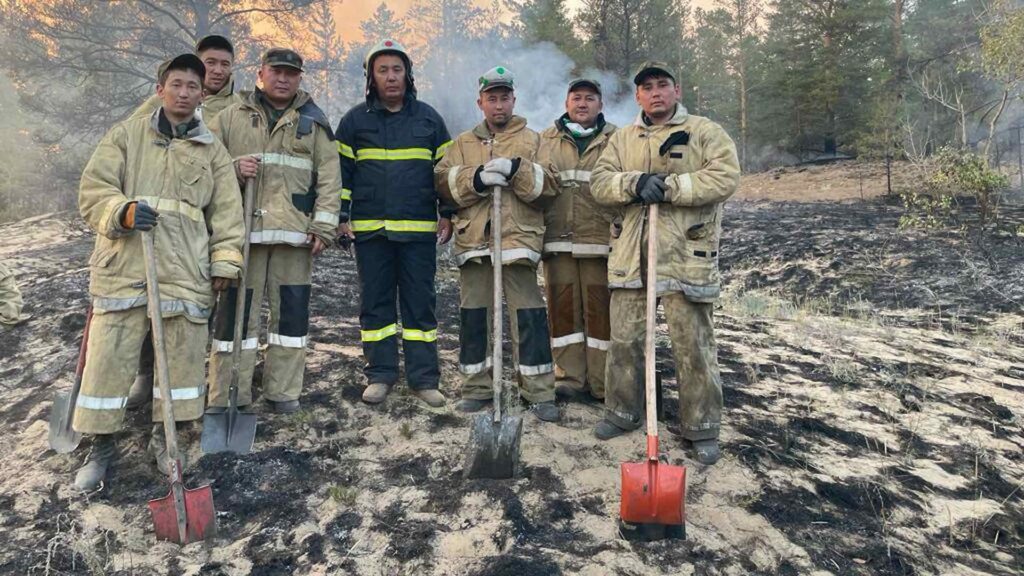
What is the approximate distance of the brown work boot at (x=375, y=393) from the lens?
4188mm

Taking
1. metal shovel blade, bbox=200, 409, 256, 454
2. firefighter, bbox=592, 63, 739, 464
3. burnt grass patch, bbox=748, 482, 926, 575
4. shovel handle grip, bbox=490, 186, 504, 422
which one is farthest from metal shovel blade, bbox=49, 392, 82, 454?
burnt grass patch, bbox=748, 482, 926, 575

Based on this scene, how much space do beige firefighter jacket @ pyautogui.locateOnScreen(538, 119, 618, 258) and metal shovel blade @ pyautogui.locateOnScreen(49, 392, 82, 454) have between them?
3127mm

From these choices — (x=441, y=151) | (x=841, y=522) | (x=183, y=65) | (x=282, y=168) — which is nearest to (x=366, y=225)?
(x=282, y=168)

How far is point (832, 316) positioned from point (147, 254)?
7.05 metres

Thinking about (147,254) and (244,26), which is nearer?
(147,254)

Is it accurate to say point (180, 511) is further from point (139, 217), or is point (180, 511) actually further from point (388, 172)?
point (388, 172)

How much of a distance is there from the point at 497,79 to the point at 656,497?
2780 millimetres

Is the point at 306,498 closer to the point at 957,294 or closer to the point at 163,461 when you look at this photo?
the point at 163,461

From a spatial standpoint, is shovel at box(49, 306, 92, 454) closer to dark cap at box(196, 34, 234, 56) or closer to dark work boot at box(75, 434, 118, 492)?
dark work boot at box(75, 434, 118, 492)

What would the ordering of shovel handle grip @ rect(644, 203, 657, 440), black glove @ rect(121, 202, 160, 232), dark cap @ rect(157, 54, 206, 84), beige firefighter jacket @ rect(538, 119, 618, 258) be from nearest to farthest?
black glove @ rect(121, 202, 160, 232) < shovel handle grip @ rect(644, 203, 657, 440) < dark cap @ rect(157, 54, 206, 84) < beige firefighter jacket @ rect(538, 119, 618, 258)

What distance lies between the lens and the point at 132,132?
128 inches

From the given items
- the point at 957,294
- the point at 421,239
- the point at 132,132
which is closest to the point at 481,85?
the point at 421,239

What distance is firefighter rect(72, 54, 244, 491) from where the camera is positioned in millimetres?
3117

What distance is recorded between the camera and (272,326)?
12.6 ft
